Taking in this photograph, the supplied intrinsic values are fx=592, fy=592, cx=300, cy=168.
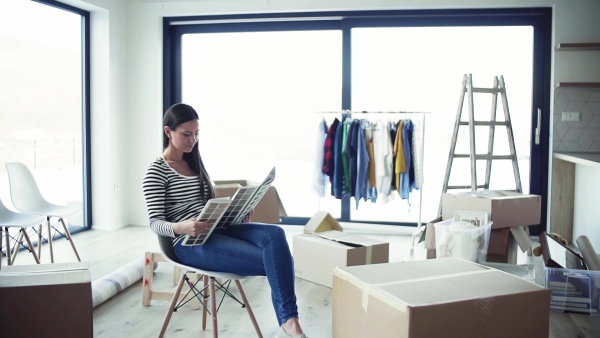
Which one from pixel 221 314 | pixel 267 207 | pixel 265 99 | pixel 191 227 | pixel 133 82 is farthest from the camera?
pixel 265 99

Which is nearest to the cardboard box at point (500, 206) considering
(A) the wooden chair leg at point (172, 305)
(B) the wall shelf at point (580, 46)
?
(B) the wall shelf at point (580, 46)

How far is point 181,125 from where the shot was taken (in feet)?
8.52

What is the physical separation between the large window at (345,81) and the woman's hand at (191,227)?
2834 mm

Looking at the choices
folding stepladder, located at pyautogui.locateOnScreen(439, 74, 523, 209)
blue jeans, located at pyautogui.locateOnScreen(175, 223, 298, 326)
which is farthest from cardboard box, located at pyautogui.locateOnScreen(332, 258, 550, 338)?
folding stepladder, located at pyautogui.locateOnScreen(439, 74, 523, 209)

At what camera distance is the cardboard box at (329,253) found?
358 centimetres

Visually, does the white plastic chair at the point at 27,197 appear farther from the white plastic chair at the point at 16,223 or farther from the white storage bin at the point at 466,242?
the white storage bin at the point at 466,242

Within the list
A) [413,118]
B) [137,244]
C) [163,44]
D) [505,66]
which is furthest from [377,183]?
[163,44]

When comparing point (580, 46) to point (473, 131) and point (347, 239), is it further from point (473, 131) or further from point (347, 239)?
point (347, 239)

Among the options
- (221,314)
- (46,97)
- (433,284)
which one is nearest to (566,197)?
(221,314)

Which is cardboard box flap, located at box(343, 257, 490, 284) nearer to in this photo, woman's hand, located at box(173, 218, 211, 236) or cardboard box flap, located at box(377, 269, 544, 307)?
cardboard box flap, located at box(377, 269, 544, 307)

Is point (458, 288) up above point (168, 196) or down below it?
below

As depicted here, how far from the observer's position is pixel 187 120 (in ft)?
8.51

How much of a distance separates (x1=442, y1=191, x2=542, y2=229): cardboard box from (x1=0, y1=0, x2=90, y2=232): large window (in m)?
3.24

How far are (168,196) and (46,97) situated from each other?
114 inches
